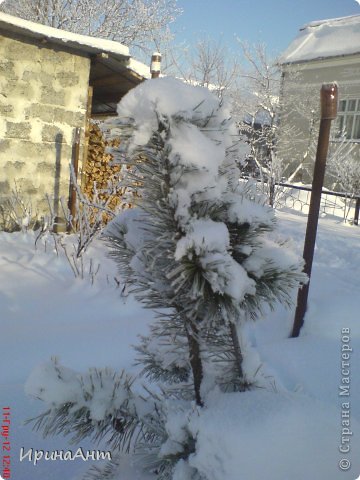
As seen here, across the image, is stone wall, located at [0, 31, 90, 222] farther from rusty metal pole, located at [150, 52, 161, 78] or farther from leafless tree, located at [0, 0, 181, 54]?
leafless tree, located at [0, 0, 181, 54]

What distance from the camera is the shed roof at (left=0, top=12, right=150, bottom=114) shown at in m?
4.34

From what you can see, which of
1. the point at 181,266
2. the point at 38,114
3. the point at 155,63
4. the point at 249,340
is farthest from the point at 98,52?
the point at 181,266

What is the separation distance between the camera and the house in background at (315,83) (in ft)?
48.2

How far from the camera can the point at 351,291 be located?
3299mm

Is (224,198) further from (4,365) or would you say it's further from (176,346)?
(4,365)

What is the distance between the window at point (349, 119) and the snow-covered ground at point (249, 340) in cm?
1176

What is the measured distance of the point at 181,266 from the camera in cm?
81

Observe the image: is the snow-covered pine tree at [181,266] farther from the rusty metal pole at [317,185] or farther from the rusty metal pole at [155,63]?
the rusty metal pole at [155,63]

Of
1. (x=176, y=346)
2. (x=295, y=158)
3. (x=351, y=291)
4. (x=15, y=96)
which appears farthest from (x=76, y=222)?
(x=295, y=158)

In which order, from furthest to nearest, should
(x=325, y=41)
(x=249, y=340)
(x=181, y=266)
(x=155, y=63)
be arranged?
(x=325, y=41)
(x=155, y=63)
(x=249, y=340)
(x=181, y=266)

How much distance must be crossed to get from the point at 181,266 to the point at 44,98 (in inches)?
193

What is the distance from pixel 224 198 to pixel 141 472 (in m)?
0.76

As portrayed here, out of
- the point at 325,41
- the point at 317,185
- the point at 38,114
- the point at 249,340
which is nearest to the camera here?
the point at 249,340

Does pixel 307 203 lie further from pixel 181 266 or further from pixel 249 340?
pixel 181 266
